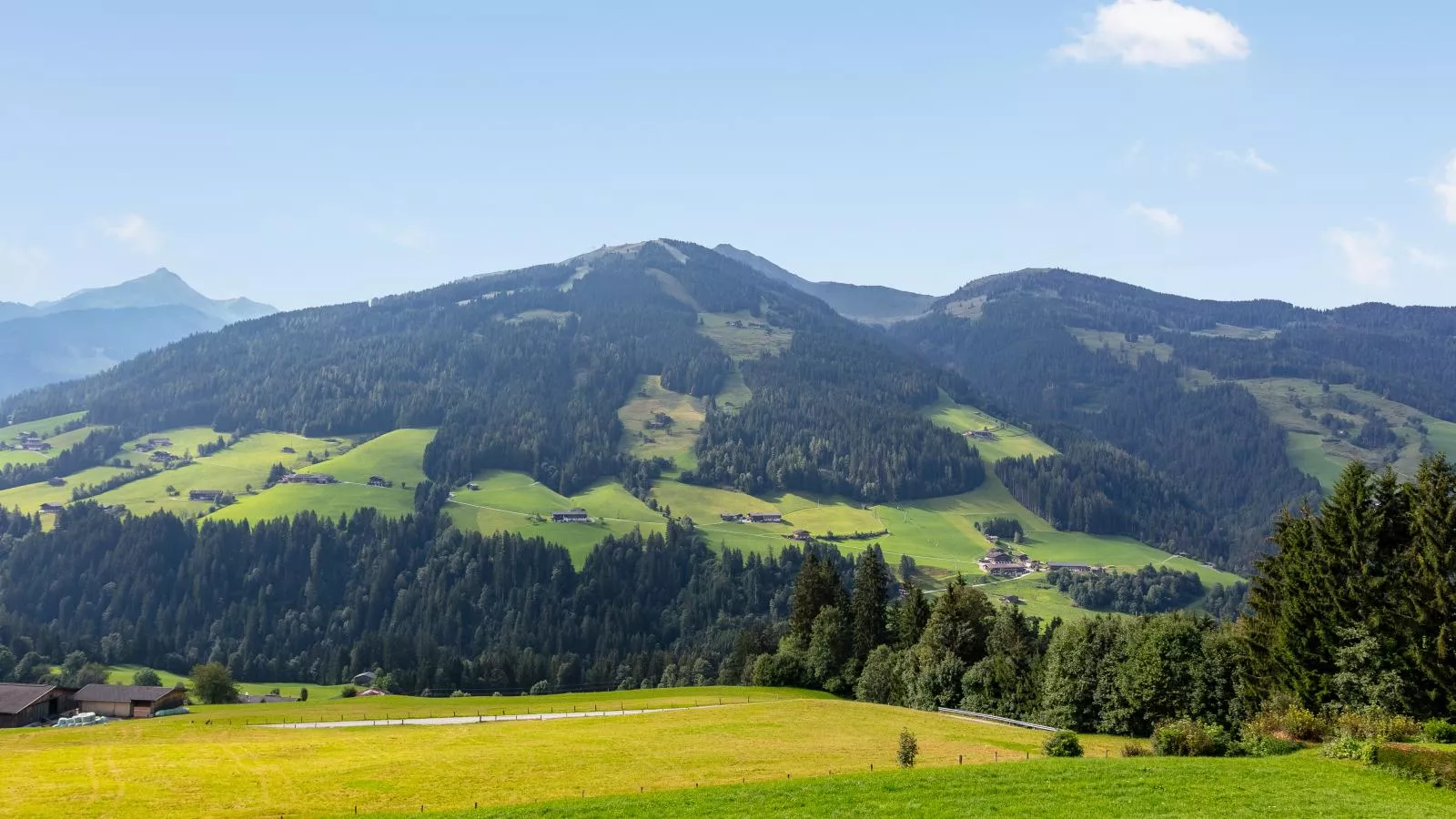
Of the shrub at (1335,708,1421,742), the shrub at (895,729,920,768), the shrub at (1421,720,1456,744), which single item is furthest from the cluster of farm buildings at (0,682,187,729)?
Result: the shrub at (1421,720,1456,744)

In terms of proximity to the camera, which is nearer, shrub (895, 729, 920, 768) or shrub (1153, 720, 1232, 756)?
shrub (895, 729, 920, 768)

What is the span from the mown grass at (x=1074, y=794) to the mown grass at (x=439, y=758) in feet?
13.2

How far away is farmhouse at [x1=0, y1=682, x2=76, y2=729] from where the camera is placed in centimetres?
9581

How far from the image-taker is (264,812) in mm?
42062

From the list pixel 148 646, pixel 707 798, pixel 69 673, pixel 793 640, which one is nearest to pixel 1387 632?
pixel 707 798

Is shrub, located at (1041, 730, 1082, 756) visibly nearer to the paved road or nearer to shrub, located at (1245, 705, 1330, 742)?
shrub, located at (1245, 705, 1330, 742)

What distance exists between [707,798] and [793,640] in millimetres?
68861

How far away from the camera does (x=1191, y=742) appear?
1914 inches

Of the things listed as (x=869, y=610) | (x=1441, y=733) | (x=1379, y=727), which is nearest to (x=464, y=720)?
(x=869, y=610)

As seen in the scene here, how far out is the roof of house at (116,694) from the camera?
352ft

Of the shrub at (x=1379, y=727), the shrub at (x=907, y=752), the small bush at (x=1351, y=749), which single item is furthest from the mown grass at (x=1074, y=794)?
the shrub at (x=1379, y=727)

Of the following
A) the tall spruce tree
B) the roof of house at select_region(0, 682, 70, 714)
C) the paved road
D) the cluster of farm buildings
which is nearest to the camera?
the paved road

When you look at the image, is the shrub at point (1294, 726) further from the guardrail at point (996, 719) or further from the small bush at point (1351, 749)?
the guardrail at point (996, 719)

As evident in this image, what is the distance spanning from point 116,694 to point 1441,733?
405 feet
